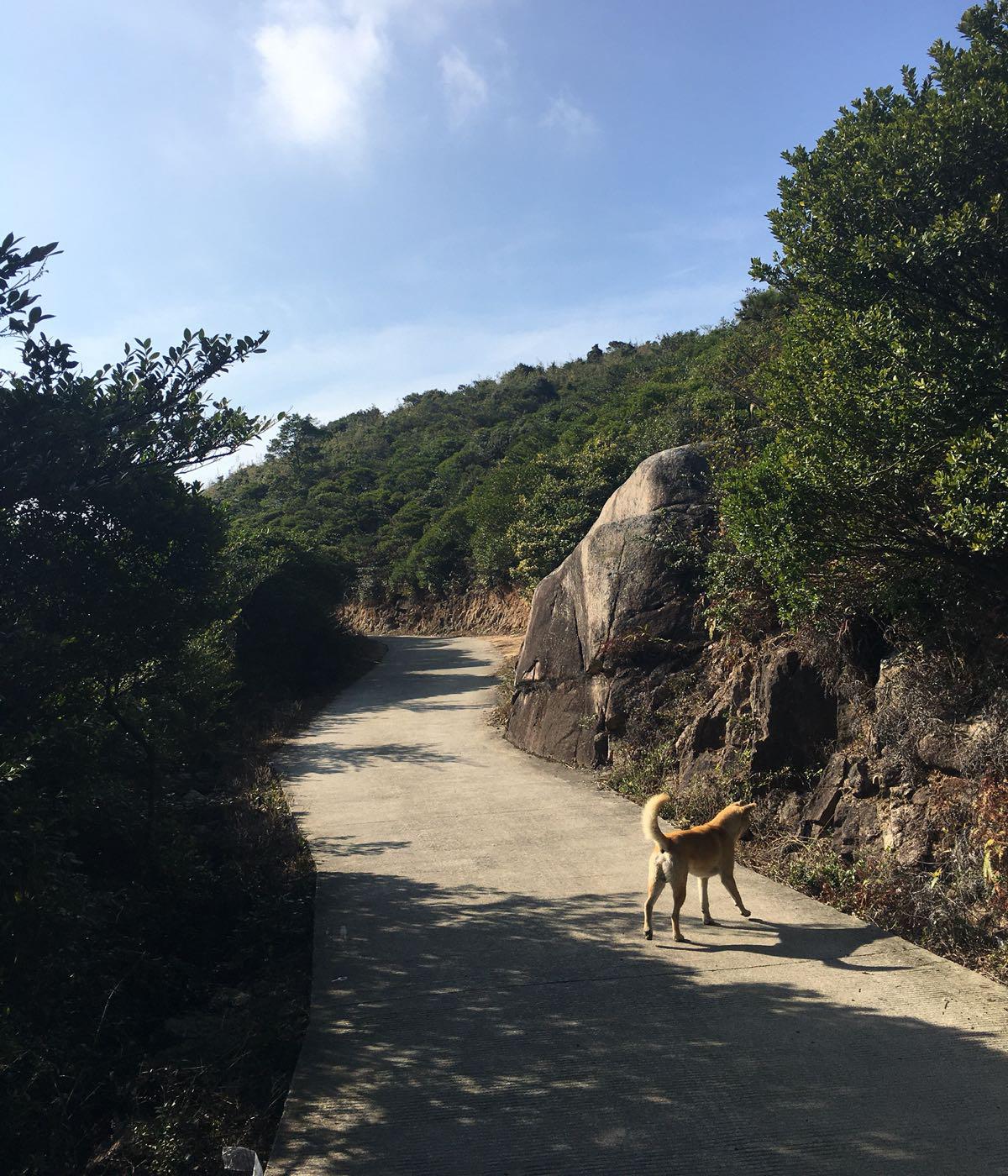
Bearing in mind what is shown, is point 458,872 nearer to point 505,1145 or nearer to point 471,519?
point 505,1145

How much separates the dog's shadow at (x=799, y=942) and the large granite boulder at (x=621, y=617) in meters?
4.50

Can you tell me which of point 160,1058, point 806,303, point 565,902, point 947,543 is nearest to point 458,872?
point 565,902

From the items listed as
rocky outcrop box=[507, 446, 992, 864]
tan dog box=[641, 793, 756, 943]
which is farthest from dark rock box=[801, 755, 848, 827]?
tan dog box=[641, 793, 756, 943]

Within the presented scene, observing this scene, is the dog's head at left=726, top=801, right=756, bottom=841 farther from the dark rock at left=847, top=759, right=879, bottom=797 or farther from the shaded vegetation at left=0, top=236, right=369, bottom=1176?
the shaded vegetation at left=0, top=236, right=369, bottom=1176

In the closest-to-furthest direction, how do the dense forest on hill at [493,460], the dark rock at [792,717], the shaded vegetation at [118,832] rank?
the shaded vegetation at [118,832] < the dark rock at [792,717] < the dense forest on hill at [493,460]

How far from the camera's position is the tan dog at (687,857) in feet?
18.3

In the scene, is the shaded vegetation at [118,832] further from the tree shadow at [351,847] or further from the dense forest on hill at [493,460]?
the dense forest on hill at [493,460]

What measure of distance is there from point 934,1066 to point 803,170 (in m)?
6.89

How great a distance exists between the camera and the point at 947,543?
21.0ft

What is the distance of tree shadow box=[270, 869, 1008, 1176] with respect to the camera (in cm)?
354

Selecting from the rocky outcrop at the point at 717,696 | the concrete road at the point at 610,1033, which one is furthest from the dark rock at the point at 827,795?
the concrete road at the point at 610,1033

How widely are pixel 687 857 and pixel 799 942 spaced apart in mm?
851

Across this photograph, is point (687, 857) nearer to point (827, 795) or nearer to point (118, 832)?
point (827, 795)

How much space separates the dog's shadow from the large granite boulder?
177 inches
